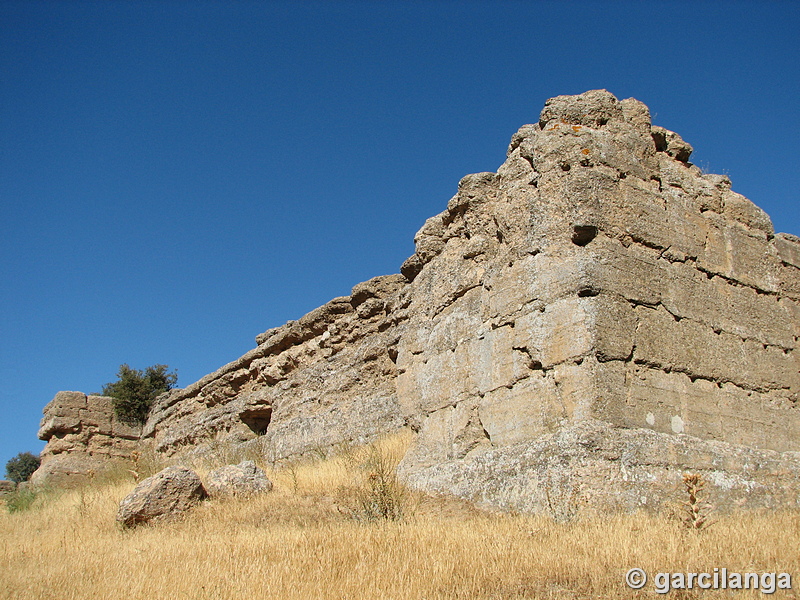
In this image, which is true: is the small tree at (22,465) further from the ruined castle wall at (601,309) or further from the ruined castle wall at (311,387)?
the ruined castle wall at (601,309)

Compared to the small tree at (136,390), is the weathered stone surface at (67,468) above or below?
below

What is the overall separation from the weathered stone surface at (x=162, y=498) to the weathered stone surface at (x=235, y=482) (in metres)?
0.24

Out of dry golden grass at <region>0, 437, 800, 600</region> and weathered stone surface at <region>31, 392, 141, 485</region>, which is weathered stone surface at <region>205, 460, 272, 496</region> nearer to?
dry golden grass at <region>0, 437, 800, 600</region>

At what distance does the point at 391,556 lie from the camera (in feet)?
14.3

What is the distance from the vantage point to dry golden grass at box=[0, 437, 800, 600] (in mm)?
3775

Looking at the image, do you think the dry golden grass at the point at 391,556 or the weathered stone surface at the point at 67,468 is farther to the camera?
the weathered stone surface at the point at 67,468

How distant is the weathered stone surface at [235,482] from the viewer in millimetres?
7020

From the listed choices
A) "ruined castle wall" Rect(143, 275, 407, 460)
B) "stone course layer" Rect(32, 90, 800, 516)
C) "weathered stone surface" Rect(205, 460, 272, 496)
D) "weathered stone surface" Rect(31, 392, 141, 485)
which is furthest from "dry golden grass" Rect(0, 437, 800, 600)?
"weathered stone surface" Rect(31, 392, 141, 485)

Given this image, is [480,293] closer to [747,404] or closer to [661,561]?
[747,404]

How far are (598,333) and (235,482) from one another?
4018 millimetres

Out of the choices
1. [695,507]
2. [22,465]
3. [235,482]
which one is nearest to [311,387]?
[235,482]

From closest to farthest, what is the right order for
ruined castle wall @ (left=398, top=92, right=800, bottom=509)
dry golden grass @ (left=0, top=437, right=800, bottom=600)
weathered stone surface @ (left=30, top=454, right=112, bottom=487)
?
1. dry golden grass @ (left=0, top=437, right=800, bottom=600)
2. ruined castle wall @ (left=398, top=92, right=800, bottom=509)
3. weathered stone surface @ (left=30, top=454, right=112, bottom=487)

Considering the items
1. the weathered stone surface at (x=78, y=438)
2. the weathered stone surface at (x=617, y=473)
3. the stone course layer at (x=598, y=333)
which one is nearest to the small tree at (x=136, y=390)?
the weathered stone surface at (x=78, y=438)

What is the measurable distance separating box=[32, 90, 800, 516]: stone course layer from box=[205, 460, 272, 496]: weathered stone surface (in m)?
1.60
